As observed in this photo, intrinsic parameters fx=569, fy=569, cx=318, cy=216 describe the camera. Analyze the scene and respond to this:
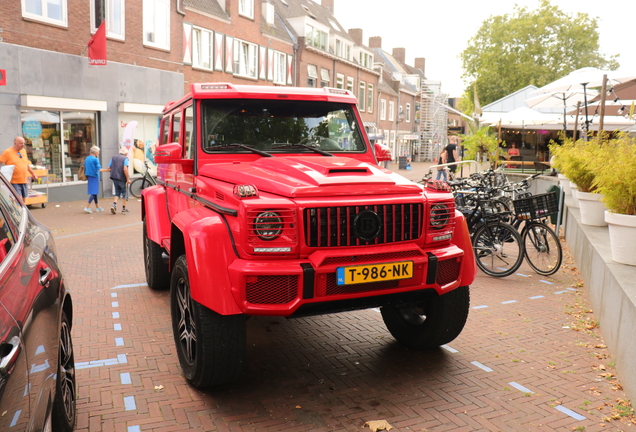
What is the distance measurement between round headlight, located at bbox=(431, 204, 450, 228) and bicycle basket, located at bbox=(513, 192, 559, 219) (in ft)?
14.0

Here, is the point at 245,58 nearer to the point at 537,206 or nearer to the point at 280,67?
the point at 280,67

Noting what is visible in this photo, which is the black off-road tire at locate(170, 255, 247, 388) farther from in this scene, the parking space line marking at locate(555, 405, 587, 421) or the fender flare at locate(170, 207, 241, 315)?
the parking space line marking at locate(555, 405, 587, 421)

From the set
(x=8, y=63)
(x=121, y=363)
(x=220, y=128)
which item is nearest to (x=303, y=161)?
(x=220, y=128)

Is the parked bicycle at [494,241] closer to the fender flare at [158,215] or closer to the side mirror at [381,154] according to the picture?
the side mirror at [381,154]

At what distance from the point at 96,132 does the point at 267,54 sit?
1418cm

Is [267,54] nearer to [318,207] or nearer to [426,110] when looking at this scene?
[318,207]

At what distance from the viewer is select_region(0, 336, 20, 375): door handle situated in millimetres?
1938

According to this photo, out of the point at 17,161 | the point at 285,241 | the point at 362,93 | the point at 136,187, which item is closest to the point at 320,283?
the point at 285,241

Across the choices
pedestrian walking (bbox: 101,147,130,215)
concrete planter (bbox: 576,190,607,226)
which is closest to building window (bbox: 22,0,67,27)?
pedestrian walking (bbox: 101,147,130,215)

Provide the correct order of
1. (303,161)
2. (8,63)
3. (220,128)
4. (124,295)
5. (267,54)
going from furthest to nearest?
(267,54) → (8,63) → (124,295) → (220,128) → (303,161)

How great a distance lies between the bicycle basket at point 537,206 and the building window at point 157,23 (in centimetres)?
1644

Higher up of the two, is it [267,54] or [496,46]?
[496,46]

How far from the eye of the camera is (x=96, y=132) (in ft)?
60.9

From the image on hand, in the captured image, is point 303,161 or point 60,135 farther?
point 60,135
